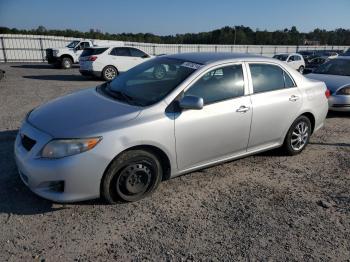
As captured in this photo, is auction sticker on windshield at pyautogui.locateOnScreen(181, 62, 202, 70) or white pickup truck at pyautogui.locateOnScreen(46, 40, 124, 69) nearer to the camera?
auction sticker on windshield at pyautogui.locateOnScreen(181, 62, 202, 70)

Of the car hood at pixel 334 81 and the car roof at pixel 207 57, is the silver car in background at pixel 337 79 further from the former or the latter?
the car roof at pixel 207 57

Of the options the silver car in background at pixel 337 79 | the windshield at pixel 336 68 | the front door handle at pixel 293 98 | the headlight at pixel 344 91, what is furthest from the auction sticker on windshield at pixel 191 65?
the windshield at pixel 336 68

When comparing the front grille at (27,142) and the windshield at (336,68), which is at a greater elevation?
the windshield at (336,68)

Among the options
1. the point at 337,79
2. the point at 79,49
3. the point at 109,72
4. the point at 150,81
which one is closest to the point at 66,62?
the point at 79,49

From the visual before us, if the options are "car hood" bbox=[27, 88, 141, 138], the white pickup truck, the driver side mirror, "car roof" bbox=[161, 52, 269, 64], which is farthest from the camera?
the white pickup truck

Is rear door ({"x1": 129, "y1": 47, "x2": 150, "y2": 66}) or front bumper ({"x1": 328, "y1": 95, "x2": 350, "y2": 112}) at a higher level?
rear door ({"x1": 129, "y1": 47, "x2": 150, "y2": 66})

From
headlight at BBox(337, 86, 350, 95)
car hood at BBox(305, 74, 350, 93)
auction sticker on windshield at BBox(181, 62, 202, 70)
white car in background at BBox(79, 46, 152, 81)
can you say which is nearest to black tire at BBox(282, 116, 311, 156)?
auction sticker on windshield at BBox(181, 62, 202, 70)

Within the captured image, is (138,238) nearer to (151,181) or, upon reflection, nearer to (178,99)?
(151,181)

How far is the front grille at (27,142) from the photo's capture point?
11.2 feet

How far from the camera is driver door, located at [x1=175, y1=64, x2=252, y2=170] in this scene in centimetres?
384

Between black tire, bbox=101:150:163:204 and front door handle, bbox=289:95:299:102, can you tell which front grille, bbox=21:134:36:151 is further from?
front door handle, bbox=289:95:299:102

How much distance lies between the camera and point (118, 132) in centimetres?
337

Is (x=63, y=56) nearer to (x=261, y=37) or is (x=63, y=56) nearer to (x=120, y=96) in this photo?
(x=120, y=96)

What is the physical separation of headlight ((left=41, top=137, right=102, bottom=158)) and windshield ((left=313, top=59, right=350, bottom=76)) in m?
8.00
